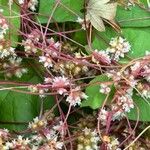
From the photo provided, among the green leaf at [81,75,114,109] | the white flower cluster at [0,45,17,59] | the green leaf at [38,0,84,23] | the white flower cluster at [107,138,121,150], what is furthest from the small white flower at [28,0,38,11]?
the white flower cluster at [107,138,121,150]

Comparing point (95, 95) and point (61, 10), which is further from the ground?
point (61, 10)

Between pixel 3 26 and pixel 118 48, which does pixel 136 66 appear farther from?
pixel 3 26

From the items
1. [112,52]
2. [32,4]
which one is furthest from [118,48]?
[32,4]

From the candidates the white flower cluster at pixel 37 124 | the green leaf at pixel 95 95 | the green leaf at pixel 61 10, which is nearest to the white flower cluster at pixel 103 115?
the green leaf at pixel 95 95

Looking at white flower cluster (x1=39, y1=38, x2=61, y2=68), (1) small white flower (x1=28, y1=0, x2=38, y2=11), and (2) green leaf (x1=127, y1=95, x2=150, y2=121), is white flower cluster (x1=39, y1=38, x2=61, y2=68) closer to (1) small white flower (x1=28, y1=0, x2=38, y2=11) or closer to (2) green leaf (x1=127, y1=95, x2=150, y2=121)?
(1) small white flower (x1=28, y1=0, x2=38, y2=11)

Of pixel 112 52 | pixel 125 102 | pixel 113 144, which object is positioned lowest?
pixel 113 144

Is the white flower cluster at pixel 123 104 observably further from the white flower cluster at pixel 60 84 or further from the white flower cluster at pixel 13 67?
the white flower cluster at pixel 13 67

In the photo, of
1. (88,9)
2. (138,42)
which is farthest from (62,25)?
(138,42)
